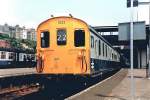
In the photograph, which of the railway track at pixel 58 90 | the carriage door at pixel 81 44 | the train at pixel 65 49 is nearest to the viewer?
the carriage door at pixel 81 44

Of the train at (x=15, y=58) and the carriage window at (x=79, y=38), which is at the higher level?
the carriage window at (x=79, y=38)

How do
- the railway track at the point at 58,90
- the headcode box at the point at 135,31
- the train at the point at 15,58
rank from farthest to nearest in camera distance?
the train at the point at 15,58, the railway track at the point at 58,90, the headcode box at the point at 135,31

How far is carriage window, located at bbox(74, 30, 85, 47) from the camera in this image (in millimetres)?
16422

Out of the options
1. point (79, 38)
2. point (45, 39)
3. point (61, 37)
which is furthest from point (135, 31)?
point (45, 39)

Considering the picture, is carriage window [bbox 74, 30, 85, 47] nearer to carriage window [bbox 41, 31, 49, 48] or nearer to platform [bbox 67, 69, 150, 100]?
carriage window [bbox 41, 31, 49, 48]

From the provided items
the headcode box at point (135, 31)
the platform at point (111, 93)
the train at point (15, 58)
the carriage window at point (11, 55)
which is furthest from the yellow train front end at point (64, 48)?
the carriage window at point (11, 55)

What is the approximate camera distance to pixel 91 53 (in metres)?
16.8

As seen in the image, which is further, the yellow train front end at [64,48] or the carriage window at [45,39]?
the carriage window at [45,39]

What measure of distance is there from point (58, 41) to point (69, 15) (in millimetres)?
1416

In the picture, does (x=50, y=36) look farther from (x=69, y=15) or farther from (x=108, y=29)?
(x=108, y=29)

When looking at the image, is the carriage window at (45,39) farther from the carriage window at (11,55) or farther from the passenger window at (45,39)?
the carriage window at (11,55)

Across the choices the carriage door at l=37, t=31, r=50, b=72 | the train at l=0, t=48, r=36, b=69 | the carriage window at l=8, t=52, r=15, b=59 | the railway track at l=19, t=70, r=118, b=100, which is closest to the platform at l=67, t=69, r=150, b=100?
the railway track at l=19, t=70, r=118, b=100

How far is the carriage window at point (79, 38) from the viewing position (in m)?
16.4

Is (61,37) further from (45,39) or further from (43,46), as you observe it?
(43,46)
